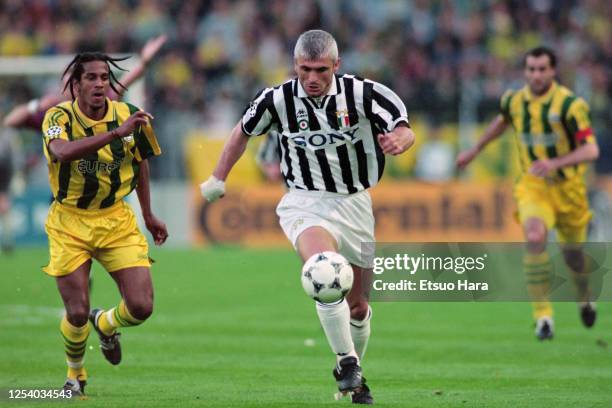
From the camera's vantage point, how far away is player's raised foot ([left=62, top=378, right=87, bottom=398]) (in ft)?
26.9

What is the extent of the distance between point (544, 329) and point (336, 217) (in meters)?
3.85

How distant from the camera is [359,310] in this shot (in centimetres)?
845

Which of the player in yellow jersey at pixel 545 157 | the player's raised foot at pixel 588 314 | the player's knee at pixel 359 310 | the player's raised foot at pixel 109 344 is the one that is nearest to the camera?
the player's knee at pixel 359 310

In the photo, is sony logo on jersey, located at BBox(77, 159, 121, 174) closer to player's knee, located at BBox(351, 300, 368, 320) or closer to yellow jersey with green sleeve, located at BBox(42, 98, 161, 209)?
yellow jersey with green sleeve, located at BBox(42, 98, 161, 209)

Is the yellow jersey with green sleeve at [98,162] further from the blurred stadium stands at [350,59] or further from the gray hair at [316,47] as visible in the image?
the blurred stadium stands at [350,59]

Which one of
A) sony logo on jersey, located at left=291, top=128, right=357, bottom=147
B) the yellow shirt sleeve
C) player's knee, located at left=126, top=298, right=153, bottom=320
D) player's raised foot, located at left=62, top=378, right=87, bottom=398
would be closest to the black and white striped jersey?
sony logo on jersey, located at left=291, top=128, right=357, bottom=147

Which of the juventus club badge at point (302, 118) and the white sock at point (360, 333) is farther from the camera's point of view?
the white sock at point (360, 333)

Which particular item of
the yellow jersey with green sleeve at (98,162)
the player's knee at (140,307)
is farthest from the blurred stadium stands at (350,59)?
the player's knee at (140,307)

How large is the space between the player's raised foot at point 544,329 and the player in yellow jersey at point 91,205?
14.1 ft

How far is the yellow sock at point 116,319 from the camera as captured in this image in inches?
337

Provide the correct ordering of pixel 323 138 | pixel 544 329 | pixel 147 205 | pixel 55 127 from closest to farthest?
pixel 55 127 < pixel 323 138 < pixel 147 205 < pixel 544 329

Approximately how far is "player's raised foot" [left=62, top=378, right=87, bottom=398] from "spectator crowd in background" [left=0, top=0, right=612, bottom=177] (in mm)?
14558

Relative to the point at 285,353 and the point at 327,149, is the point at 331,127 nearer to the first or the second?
the point at 327,149

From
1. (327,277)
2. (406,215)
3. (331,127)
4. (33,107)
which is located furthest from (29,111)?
(406,215)
